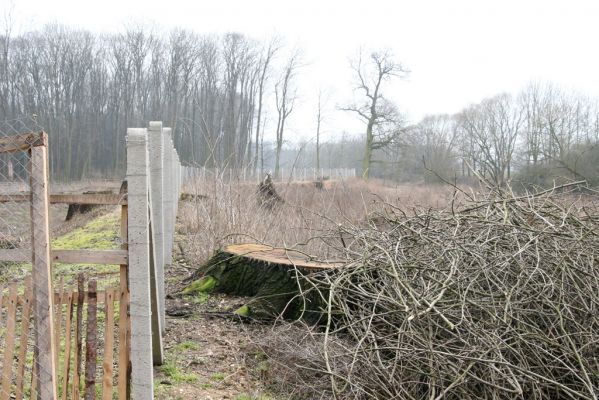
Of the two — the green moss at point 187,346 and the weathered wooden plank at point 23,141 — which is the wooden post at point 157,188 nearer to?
the green moss at point 187,346

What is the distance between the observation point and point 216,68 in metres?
53.9

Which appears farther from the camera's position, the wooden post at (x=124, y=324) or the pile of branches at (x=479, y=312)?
the pile of branches at (x=479, y=312)

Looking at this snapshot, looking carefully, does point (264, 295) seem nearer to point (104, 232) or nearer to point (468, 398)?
point (468, 398)

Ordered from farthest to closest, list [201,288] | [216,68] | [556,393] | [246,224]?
[216,68], [246,224], [201,288], [556,393]

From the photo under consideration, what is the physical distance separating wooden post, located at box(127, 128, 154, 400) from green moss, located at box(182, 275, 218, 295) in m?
3.26

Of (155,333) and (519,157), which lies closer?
(155,333)

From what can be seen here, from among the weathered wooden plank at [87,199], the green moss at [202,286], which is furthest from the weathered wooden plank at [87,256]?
the green moss at [202,286]

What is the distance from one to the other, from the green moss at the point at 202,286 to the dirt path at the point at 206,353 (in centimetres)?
15

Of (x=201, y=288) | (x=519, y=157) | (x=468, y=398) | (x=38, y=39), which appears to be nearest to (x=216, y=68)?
(x=38, y=39)

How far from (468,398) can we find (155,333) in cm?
208

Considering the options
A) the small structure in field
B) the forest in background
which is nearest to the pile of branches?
the small structure in field

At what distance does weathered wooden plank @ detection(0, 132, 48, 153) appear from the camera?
8.64 feet

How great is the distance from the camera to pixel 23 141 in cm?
265

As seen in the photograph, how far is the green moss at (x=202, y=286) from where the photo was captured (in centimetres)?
627
